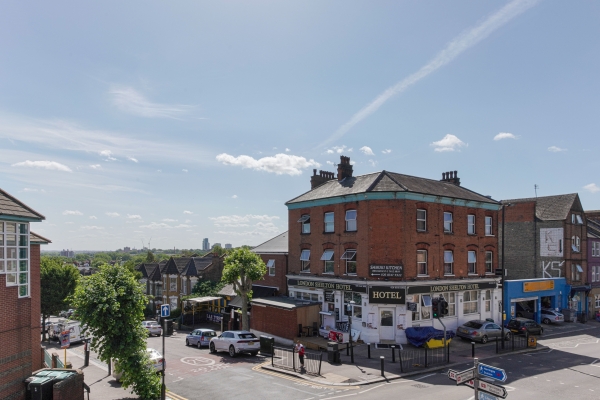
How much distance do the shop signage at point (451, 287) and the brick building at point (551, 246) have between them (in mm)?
10845

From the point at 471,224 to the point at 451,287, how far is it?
6.00m

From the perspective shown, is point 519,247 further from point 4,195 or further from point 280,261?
point 4,195

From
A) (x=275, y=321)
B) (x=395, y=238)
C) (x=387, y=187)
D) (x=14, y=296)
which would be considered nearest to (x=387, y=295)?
(x=395, y=238)

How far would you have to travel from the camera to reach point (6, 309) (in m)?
15.0

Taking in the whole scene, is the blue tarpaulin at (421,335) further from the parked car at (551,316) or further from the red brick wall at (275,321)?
the parked car at (551,316)

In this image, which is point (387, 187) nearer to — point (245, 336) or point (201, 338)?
point (245, 336)

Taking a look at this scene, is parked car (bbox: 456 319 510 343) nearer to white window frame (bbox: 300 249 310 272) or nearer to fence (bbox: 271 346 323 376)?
fence (bbox: 271 346 323 376)

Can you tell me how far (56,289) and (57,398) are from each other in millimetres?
36308

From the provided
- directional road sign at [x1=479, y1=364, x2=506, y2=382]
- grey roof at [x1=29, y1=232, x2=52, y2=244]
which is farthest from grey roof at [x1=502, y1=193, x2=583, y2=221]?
grey roof at [x1=29, y1=232, x2=52, y2=244]

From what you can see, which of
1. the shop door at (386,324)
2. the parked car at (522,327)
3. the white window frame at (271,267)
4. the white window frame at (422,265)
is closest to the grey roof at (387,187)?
the white window frame at (422,265)

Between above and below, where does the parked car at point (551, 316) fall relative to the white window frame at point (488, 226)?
→ below

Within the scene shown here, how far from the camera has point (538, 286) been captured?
4025cm

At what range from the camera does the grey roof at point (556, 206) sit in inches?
1734

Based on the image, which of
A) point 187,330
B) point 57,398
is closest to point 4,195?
point 57,398
